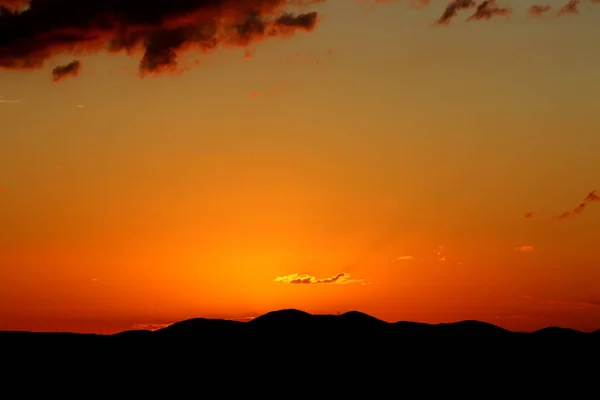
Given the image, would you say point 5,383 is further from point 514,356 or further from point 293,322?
point 514,356

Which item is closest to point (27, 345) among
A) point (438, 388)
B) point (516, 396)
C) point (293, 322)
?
point (293, 322)

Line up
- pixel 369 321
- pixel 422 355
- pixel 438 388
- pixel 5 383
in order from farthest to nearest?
pixel 369 321 < pixel 422 355 < pixel 438 388 < pixel 5 383

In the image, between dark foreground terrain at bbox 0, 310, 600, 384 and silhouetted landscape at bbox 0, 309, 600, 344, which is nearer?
dark foreground terrain at bbox 0, 310, 600, 384

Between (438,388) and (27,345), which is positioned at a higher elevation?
(27,345)

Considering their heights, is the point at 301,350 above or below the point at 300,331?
below

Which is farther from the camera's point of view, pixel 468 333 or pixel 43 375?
pixel 468 333

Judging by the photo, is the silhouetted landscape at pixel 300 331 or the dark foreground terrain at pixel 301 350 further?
the silhouetted landscape at pixel 300 331

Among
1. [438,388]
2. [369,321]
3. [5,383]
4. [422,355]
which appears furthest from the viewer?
[369,321]

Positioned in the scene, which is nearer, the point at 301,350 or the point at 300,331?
the point at 301,350
